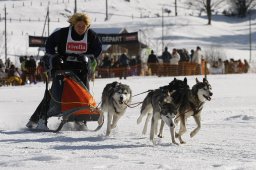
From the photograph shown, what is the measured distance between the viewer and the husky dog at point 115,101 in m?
7.02

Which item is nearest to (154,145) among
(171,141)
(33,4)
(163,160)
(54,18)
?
(171,141)

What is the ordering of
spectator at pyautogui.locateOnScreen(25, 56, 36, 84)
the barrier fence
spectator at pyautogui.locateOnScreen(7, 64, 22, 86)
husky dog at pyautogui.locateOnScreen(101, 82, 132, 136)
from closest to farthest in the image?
husky dog at pyautogui.locateOnScreen(101, 82, 132, 136), spectator at pyautogui.locateOnScreen(7, 64, 22, 86), spectator at pyautogui.locateOnScreen(25, 56, 36, 84), the barrier fence

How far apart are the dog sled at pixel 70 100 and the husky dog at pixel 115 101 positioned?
179 millimetres

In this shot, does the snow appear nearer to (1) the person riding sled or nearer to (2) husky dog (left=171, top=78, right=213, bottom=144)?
(2) husky dog (left=171, top=78, right=213, bottom=144)

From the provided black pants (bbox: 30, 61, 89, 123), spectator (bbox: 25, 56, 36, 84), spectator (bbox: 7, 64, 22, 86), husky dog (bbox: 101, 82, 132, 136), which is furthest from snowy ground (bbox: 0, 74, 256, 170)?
spectator (bbox: 25, 56, 36, 84)

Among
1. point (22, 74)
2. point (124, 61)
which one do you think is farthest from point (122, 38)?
point (22, 74)

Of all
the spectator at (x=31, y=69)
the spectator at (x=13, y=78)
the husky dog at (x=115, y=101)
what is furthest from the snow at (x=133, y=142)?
the spectator at (x=31, y=69)

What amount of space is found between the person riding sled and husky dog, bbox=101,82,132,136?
0.37 m

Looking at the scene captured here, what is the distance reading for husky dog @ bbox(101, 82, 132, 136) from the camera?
7023 millimetres

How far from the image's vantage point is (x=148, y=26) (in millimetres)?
60938

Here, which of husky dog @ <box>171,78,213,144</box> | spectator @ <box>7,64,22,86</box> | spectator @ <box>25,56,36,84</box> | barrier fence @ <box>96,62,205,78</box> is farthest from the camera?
barrier fence @ <box>96,62,205,78</box>

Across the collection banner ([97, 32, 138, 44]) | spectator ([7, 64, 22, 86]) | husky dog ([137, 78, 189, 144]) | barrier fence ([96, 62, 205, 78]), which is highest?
banner ([97, 32, 138, 44])

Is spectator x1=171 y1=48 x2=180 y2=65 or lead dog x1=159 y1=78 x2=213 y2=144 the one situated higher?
spectator x1=171 y1=48 x2=180 y2=65

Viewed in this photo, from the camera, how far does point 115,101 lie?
23.4ft
